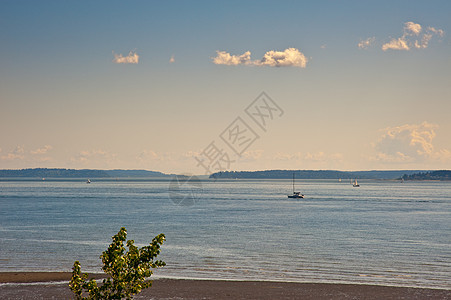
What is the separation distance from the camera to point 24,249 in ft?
180

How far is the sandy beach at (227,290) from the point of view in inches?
1308

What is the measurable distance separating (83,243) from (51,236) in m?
9.45

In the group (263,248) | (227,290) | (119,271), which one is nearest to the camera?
(119,271)

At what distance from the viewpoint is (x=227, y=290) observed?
35125mm

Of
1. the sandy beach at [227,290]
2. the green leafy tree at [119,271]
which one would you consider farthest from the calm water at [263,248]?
the green leafy tree at [119,271]

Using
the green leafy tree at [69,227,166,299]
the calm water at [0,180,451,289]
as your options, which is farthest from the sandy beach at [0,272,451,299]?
the green leafy tree at [69,227,166,299]

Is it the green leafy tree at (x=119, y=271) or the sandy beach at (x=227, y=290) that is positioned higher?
the green leafy tree at (x=119, y=271)

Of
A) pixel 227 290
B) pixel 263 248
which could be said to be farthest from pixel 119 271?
pixel 263 248

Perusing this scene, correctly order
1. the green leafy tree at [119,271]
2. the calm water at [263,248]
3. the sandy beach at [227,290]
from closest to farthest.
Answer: the green leafy tree at [119,271] < the sandy beach at [227,290] < the calm water at [263,248]

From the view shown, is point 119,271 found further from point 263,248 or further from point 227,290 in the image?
point 263,248

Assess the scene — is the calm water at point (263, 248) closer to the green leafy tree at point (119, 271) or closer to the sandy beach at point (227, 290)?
the sandy beach at point (227, 290)

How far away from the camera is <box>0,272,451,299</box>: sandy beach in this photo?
3322 centimetres

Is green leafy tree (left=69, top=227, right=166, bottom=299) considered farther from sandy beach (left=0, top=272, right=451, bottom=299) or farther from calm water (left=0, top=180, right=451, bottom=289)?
calm water (left=0, top=180, right=451, bottom=289)

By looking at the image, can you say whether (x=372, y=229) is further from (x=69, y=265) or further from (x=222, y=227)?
(x=69, y=265)
